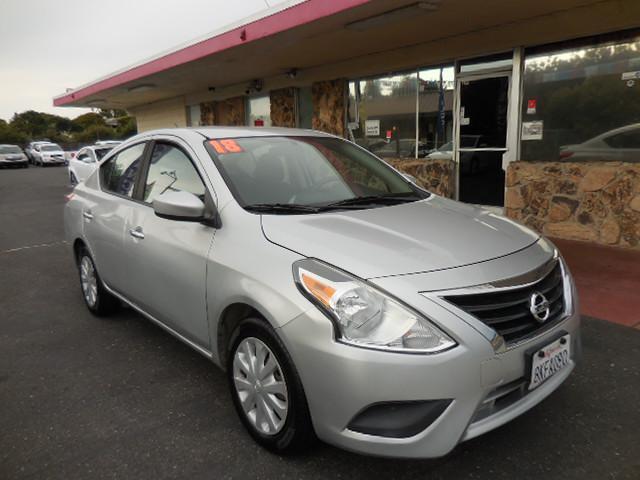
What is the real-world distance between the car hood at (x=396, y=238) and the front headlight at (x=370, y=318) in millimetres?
89

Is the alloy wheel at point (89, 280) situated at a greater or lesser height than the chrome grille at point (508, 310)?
lesser

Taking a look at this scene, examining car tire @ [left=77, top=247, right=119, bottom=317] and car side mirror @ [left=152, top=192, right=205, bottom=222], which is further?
car tire @ [left=77, top=247, right=119, bottom=317]

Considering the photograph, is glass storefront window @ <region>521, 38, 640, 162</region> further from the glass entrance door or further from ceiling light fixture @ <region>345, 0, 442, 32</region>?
ceiling light fixture @ <region>345, 0, 442, 32</region>

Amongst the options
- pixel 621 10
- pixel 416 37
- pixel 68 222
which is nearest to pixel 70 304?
pixel 68 222

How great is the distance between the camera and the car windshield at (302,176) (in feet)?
9.75

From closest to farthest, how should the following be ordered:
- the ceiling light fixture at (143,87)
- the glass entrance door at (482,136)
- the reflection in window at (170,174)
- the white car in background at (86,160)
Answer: the reflection in window at (170,174) < the glass entrance door at (482,136) < the white car in background at (86,160) < the ceiling light fixture at (143,87)

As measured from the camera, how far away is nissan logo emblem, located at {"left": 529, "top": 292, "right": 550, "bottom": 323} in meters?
2.24

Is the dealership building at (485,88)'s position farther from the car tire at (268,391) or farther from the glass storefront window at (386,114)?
the car tire at (268,391)

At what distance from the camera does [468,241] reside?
97.1 inches

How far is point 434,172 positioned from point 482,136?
1.06 metres

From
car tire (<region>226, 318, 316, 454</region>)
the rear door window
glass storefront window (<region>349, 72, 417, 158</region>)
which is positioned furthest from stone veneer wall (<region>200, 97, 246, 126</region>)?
car tire (<region>226, 318, 316, 454</region>)

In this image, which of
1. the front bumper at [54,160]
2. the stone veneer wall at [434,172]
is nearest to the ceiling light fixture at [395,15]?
the stone veneer wall at [434,172]

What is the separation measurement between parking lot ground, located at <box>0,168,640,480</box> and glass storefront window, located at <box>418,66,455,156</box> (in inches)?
202

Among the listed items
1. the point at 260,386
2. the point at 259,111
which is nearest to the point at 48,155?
the point at 259,111
